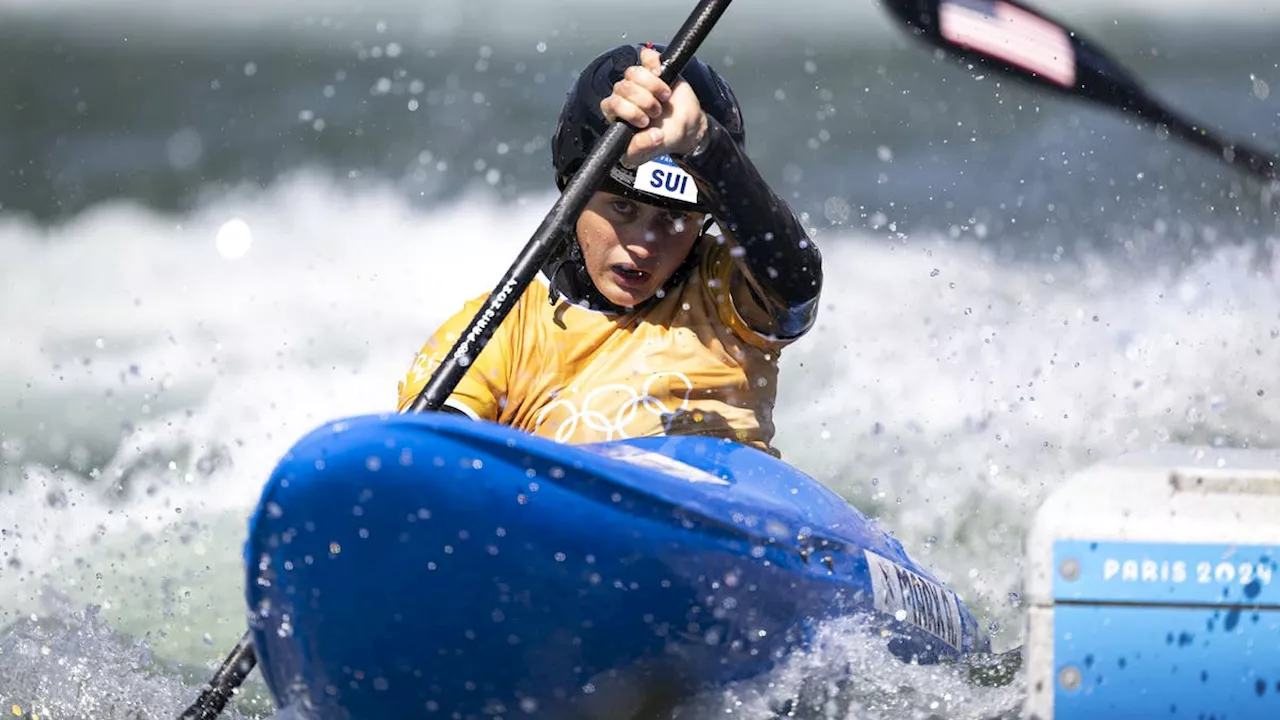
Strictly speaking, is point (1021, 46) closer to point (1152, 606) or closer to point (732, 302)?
point (732, 302)

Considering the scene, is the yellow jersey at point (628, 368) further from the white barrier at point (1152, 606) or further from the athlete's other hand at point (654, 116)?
the white barrier at point (1152, 606)

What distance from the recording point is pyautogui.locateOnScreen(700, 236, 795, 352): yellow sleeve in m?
2.12

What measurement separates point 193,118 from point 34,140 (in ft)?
1.78

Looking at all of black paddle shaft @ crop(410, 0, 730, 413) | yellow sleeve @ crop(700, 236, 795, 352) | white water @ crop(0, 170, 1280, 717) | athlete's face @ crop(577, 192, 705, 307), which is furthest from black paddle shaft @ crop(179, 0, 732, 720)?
white water @ crop(0, 170, 1280, 717)

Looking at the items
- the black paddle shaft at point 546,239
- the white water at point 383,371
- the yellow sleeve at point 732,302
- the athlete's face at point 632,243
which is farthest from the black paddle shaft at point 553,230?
the white water at point 383,371

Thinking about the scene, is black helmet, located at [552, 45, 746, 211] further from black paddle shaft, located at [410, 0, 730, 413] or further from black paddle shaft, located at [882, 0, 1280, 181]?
black paddle shaft, located at [882, 0, 1280, 181]

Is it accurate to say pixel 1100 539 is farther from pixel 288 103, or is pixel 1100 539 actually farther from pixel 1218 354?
pixel 288 103

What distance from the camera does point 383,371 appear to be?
4.42 m

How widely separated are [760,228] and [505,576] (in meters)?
0.70

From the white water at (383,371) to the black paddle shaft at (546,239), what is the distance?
146 centimetres

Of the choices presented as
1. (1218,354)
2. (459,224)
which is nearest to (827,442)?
(1218,354)

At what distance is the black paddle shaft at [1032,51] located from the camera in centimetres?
271

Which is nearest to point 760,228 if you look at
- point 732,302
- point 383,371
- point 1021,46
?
point 732,302

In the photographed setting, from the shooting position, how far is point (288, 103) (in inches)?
213
